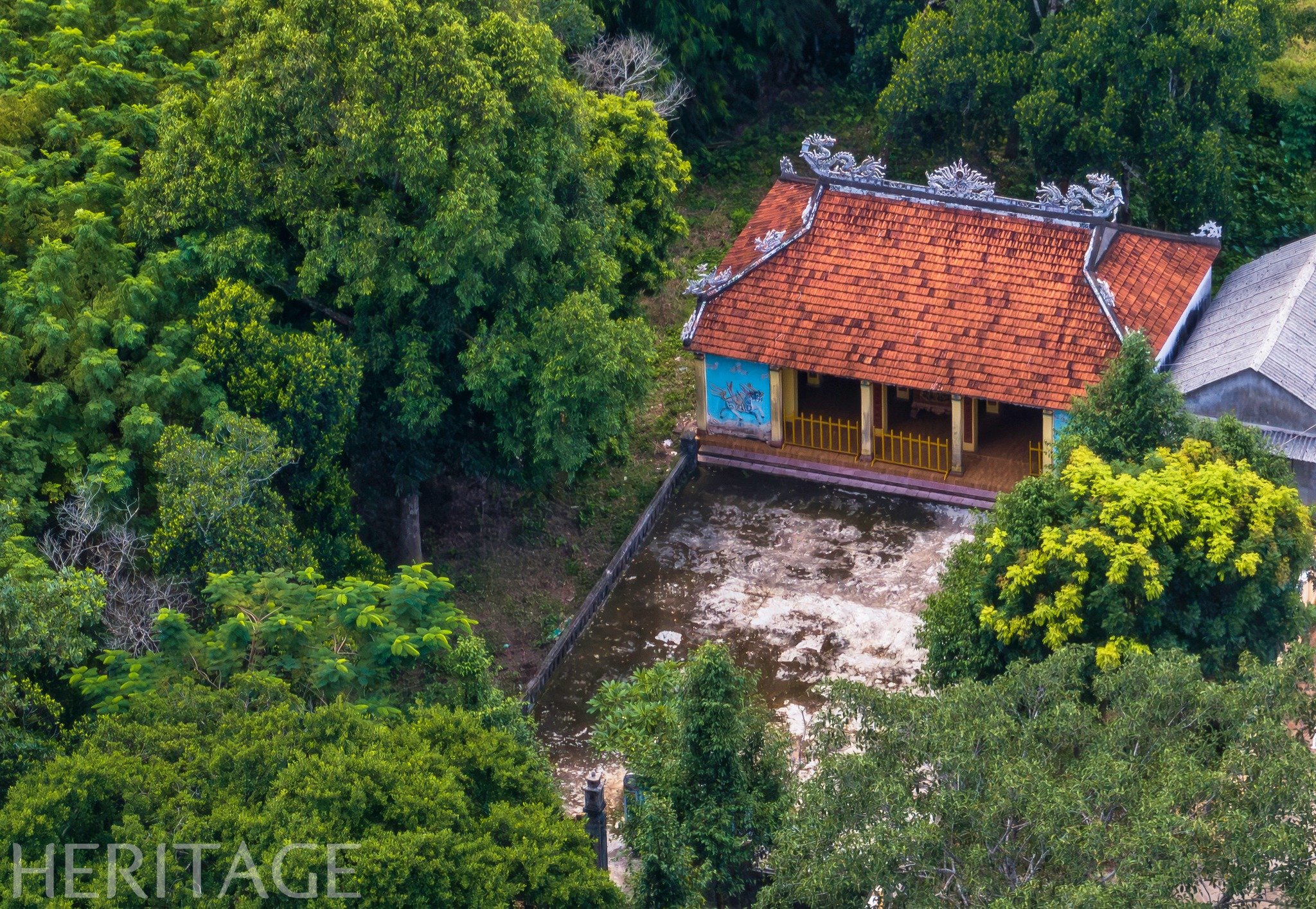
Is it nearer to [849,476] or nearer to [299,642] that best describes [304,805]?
[299,642]

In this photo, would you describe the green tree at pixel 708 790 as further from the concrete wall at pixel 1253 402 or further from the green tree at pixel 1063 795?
the concrete wall at pixel 1253 402

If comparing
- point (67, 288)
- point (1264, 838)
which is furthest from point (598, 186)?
point (1264, 838)

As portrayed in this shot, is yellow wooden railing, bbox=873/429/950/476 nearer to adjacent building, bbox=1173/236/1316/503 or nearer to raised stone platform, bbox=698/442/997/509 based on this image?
raised stone platform, bbox=698/442/997/509

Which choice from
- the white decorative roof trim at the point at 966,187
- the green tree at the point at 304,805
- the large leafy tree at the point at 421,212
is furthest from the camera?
the white decorative roof trim at the point at 966,187

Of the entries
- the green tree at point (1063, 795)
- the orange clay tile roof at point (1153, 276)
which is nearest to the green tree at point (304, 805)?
the green tree at point (1063, 795)

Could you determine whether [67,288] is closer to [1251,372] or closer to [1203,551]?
[1203,551]
